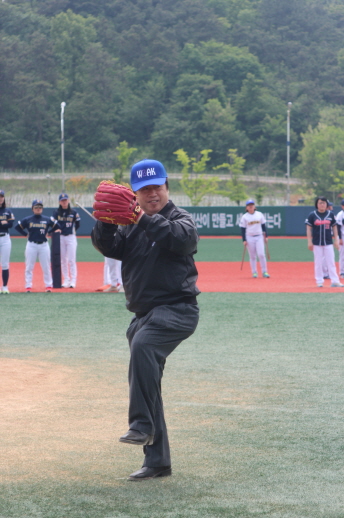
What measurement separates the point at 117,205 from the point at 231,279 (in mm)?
14827

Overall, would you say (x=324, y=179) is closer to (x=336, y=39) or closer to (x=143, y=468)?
(x=336, y=39)

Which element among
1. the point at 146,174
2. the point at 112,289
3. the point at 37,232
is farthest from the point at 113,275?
the point at 146,174

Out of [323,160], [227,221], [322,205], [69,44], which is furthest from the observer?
[69,44]

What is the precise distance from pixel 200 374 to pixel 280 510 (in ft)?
12.4

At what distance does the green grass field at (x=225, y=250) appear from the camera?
2605 centimetres

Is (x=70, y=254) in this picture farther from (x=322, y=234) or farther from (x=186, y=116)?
(x=186, y=116)

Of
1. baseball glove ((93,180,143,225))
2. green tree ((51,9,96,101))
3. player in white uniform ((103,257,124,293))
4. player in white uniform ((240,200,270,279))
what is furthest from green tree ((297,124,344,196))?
baseball glove ((93,180,143,225))

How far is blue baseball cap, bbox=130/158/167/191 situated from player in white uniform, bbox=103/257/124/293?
10516 mm

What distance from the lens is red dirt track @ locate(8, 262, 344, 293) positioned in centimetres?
1597

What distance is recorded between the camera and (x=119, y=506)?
3754 millimetres

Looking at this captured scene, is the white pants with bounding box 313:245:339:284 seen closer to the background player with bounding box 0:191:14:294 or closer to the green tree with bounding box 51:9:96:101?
the background player with bounding box 0:191:14:294

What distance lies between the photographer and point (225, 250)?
29938 mm

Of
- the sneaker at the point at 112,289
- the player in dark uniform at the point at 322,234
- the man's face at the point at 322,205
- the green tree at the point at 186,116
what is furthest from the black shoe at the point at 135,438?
the green tree at the point at 186,116

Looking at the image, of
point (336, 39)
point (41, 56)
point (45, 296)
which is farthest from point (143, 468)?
point (336, 39)
